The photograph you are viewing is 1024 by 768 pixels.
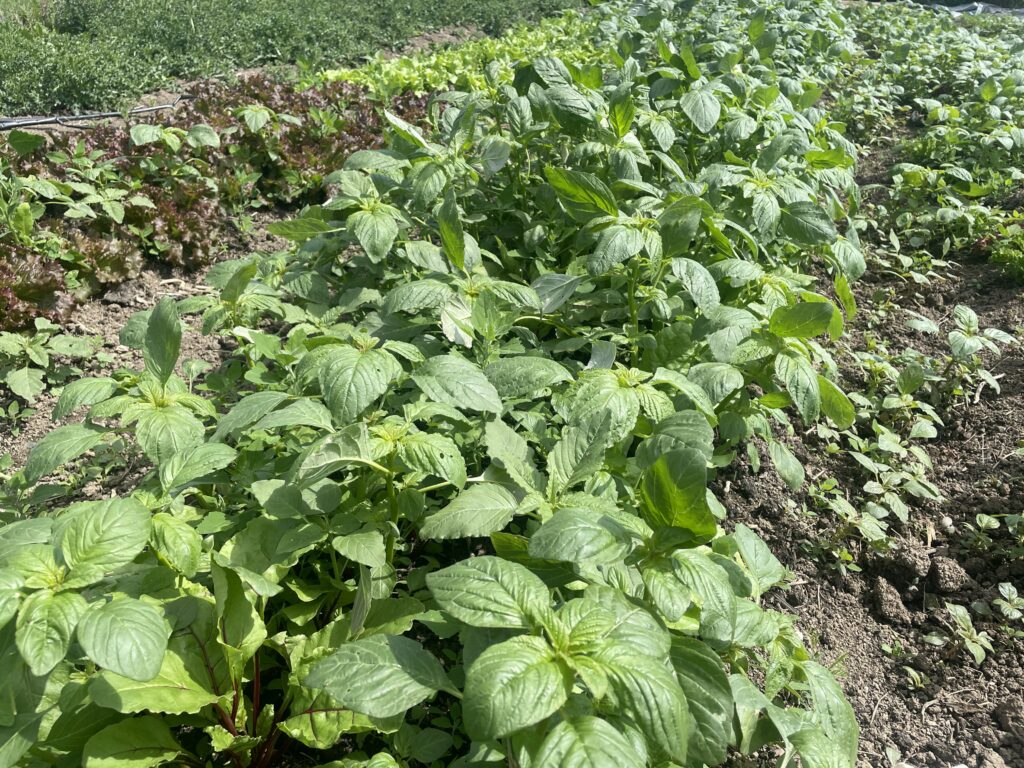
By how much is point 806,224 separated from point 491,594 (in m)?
1.82

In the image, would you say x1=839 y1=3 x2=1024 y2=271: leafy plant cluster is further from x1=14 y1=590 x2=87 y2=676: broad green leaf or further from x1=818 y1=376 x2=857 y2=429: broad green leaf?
x1=14 y1=590 x2=87 y2=676: broad green leaf

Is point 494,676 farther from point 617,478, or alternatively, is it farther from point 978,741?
point 978,741

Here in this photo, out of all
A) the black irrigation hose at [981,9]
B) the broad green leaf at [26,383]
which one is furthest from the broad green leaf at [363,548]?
the black irrigation hose at [981,9]

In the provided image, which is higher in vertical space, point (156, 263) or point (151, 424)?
point (151, 424)

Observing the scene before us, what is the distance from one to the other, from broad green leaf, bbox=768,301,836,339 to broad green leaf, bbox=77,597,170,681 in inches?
65.0

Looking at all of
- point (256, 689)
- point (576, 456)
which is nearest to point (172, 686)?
point (256, 689)

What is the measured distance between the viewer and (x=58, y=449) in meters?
1.66

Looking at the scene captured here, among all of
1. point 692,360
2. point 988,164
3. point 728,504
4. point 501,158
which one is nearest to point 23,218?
point 501,158

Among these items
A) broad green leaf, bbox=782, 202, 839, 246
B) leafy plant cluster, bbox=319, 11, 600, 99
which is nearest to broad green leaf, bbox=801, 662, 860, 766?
broad green leaf, bbox=782, 202, 839, 246

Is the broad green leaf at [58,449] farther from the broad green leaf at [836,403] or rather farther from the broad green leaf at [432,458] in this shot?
the broad green leaf at [836,403]

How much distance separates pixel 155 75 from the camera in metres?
6.80

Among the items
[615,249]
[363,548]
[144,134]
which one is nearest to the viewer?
[363,548]

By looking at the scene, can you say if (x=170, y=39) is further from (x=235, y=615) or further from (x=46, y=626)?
(x=46, y=626)

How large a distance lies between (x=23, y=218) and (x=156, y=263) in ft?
2.12
